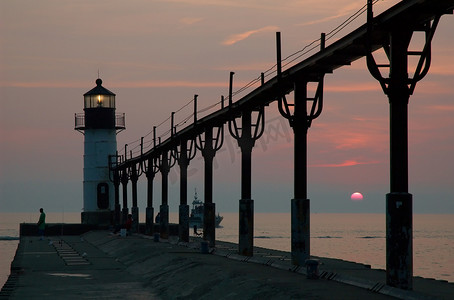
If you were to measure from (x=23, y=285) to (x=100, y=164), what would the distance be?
5237 centimetres

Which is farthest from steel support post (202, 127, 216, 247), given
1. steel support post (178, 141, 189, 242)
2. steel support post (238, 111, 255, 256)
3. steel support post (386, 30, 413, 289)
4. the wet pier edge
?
steel support post (386, 30, 413, 289)

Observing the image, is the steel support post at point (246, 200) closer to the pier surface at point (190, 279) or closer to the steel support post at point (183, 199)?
the pier surface at point (190, 279)

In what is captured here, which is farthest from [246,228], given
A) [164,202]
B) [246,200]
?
[164,202]

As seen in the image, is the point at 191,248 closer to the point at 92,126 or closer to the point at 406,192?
the point at 406,192

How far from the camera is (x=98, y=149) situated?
8019cm

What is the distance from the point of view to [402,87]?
19.1 m

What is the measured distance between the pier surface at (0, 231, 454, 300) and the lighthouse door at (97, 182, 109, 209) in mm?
37166

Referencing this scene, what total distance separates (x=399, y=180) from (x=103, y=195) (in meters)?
62.7

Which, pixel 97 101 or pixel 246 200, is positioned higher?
pixel 97 101

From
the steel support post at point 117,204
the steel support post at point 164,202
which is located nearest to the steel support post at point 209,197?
the steel support post at point 164,202

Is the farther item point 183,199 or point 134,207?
point 134,207

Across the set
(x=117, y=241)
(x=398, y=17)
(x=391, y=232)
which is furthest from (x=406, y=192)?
(x=117, y=241)

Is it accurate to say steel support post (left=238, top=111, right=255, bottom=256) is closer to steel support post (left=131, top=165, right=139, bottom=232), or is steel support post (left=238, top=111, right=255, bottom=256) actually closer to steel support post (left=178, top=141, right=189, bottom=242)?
steel support post (left=178, top=141, right=189, bottom=242)

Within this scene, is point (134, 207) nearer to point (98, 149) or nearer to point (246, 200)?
point (98, 149)
